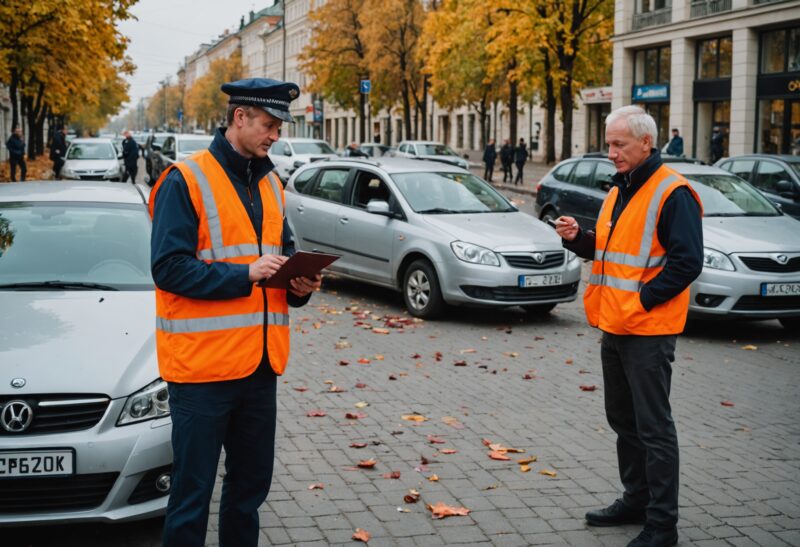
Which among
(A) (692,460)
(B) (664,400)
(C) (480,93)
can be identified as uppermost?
(C) (480,93)

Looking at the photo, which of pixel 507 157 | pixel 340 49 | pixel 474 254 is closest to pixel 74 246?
pixel 474 254

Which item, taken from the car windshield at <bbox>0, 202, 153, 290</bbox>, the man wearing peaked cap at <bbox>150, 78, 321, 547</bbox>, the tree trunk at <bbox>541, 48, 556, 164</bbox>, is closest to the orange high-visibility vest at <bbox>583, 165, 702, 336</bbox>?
the man wearing peaked cap at <bbox>150, 78, 321, 547</bbox>

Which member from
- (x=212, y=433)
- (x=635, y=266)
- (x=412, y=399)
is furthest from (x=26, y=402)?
(x=412, y=399)

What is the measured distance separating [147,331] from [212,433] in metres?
1.53

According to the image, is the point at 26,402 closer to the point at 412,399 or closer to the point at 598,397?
the point at 412,399

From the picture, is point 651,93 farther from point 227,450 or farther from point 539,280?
point 227,450

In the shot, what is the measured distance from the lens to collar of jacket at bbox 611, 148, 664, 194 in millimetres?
4461

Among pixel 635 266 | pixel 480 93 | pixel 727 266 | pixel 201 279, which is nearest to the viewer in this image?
pixel 201 279

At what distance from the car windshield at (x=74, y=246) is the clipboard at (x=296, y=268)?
7.58 feet

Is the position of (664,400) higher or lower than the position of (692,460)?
higher

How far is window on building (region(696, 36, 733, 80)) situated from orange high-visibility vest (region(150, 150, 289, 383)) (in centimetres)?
3777

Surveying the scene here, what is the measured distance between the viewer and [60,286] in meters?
5.43

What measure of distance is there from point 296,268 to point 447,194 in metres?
8.20

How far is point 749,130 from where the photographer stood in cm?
3641
